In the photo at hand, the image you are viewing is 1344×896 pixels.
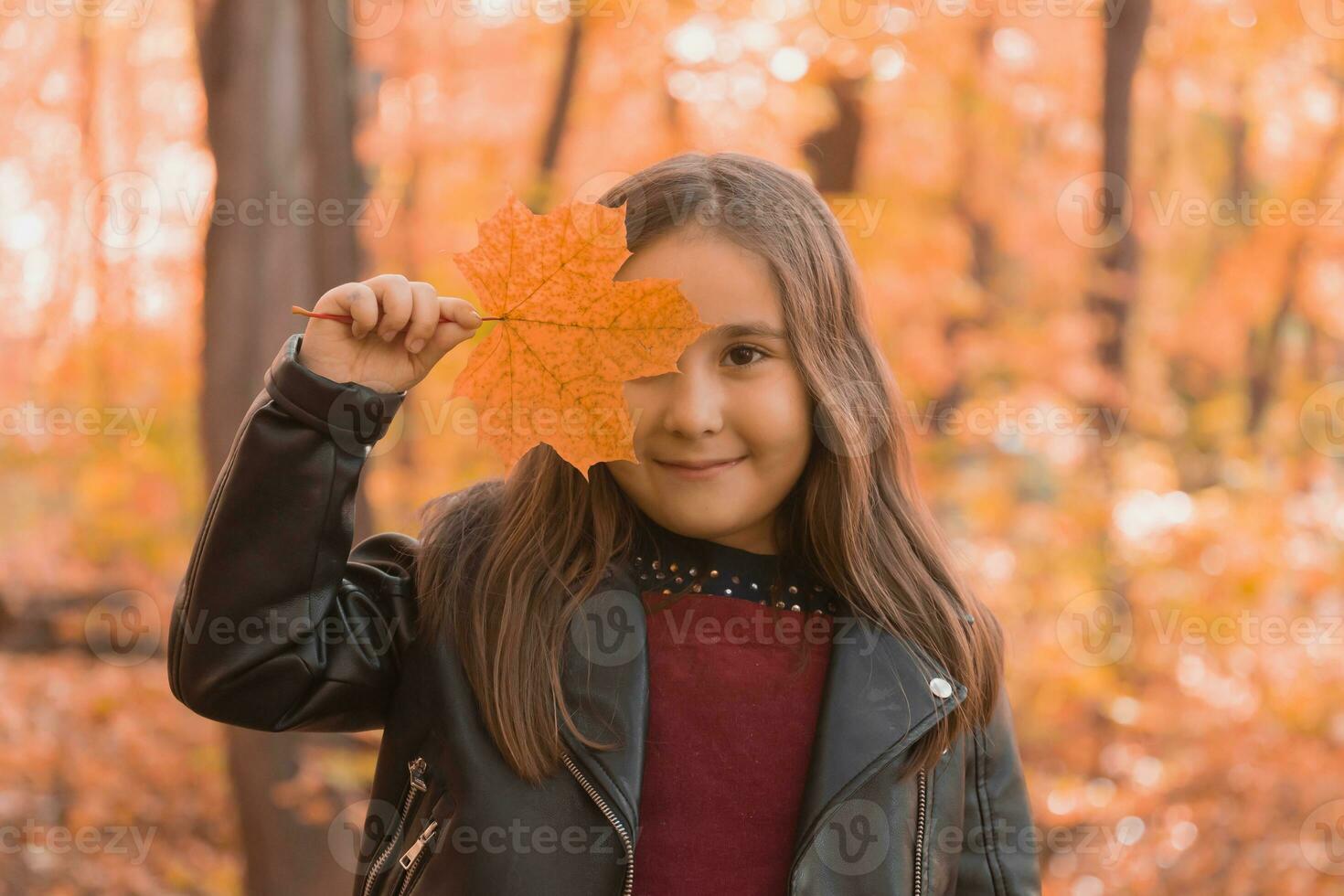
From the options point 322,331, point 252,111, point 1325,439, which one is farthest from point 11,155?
point 1325,439

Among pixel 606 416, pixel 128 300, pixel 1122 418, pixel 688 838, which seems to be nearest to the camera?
pixel 606 416

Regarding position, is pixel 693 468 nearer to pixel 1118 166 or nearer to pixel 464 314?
pixel 464 314

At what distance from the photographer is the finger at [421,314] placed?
1.62m

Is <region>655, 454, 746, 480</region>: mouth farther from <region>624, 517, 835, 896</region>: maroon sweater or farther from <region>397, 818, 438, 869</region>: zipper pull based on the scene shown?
<region>397, 818, 438, 869</region>: zipper pull

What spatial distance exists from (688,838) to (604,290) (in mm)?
870

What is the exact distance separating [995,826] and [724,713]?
1.82 ft

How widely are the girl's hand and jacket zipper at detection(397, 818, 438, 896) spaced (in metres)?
0.67

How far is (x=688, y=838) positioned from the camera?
5.84 feet

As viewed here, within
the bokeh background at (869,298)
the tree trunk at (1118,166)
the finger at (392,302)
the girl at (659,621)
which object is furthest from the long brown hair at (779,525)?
the tree trunk at (1118,166)

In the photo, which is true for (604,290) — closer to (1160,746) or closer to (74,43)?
(1160,746)

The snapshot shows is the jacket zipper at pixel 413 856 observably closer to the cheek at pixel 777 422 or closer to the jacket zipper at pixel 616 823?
the jacket zipper at pixel 616 823

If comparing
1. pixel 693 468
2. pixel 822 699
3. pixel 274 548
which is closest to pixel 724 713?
pixel 822 699

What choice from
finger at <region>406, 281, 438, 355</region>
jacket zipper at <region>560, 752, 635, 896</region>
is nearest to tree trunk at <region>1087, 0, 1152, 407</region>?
jacket zipper at <region>560, 752, 635, 896</region>

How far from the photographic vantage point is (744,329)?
1731 millimetres
